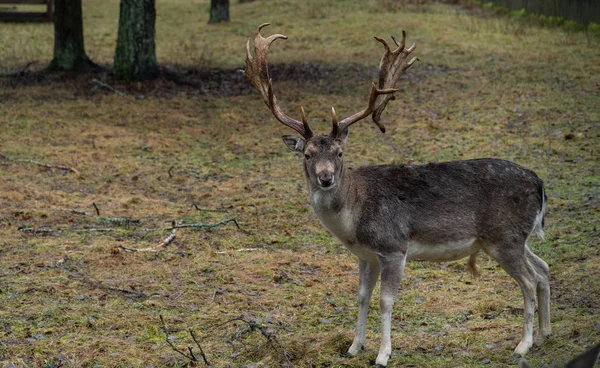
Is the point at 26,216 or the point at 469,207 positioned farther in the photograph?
the point at 26,216

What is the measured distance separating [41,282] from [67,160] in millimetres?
5073

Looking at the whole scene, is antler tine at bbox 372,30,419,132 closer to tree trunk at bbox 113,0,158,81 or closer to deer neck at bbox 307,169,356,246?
deer neck at bbox 307,169,356,246

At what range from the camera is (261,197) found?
11844 mm

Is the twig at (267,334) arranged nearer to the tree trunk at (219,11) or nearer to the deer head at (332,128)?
the deer head at (332,128)

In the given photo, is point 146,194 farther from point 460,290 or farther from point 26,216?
point 460,290

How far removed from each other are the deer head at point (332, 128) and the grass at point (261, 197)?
4.88 feet

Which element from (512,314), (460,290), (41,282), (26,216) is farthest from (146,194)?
(512,314)

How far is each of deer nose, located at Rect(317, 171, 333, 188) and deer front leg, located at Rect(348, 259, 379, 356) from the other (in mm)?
899

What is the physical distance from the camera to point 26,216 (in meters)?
10.6

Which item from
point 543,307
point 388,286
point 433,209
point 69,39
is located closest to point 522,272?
point 543,307

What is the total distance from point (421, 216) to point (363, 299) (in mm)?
866

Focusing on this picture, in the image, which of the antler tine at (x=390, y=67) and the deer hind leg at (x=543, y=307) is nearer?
the deer hind leg at (x=543, y=307)

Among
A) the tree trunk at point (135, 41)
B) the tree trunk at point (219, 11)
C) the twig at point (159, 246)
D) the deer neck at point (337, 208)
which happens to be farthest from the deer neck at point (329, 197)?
the tree trunk at point (219, 11)

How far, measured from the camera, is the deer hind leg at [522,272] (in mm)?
6910
